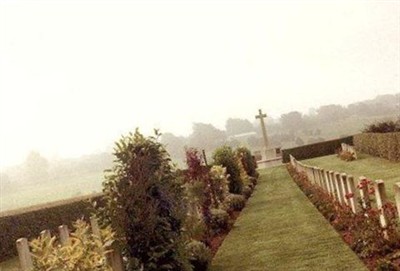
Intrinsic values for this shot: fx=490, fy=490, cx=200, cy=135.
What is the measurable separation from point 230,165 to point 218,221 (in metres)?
9.25

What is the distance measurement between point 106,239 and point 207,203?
8.34 m

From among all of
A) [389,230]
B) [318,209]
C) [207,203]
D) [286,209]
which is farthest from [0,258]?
[389,230]

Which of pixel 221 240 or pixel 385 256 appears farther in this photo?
pixel 221 240

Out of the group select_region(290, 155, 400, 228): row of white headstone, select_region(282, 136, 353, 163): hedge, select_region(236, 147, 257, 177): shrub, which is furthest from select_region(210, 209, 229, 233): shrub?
select_region(282, 136, 353, 163): hedge

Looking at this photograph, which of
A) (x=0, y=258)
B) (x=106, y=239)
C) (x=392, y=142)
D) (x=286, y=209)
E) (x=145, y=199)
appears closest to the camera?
(x=106, y=239)

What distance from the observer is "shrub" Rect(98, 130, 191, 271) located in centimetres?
824

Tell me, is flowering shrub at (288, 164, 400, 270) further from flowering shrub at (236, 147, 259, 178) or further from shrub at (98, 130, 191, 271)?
flowering shrub at (236, 147, 259, 178)

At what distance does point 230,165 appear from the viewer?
81.0 ft

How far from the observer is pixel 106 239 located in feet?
24.5

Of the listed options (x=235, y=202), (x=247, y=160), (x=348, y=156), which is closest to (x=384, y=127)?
(x=348, y=156)

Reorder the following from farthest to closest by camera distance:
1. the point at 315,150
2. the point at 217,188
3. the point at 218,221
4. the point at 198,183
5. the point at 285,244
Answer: the point at 315,150
the point at 217,188
the point at 218,221
the point at 198,183
the point at 285,244

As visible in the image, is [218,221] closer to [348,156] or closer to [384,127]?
[348,156]

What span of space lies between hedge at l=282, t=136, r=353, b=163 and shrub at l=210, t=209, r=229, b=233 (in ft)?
116

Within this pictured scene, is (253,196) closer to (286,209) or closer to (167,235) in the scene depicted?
(286,209)
